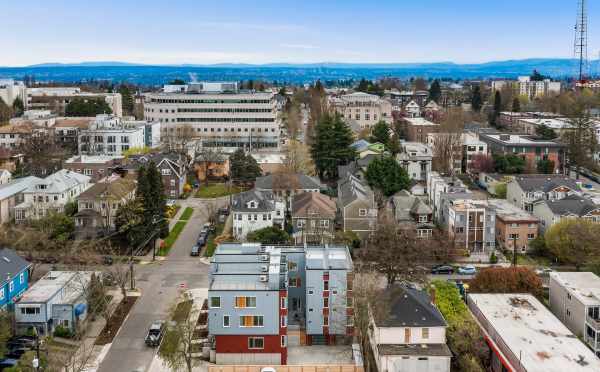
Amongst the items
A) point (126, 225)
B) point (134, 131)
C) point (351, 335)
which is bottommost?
point (351, 335)

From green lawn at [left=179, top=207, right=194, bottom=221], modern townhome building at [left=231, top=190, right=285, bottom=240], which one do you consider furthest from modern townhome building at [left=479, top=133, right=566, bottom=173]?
green lawn at [left=179, top=207, right=194, bottom=221]

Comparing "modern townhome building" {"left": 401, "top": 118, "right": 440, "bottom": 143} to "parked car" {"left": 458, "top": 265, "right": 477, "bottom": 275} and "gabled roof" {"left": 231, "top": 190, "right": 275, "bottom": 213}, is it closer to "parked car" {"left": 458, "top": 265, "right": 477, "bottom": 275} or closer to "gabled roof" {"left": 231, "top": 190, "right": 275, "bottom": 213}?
"gabled roof" {"left": 231, "top": 190, "right": 275, "bottom": 213}

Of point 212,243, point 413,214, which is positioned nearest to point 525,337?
point 413,214

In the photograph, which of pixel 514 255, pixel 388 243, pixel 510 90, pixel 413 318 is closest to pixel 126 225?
pixel 388 243

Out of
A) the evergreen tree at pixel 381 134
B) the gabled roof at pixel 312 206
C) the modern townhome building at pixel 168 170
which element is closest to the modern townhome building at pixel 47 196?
the modern townhome building at pixel 168 170

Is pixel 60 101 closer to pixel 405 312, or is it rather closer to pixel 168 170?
pixel 168 170

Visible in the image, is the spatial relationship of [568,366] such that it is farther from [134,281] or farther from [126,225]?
[126,225]
